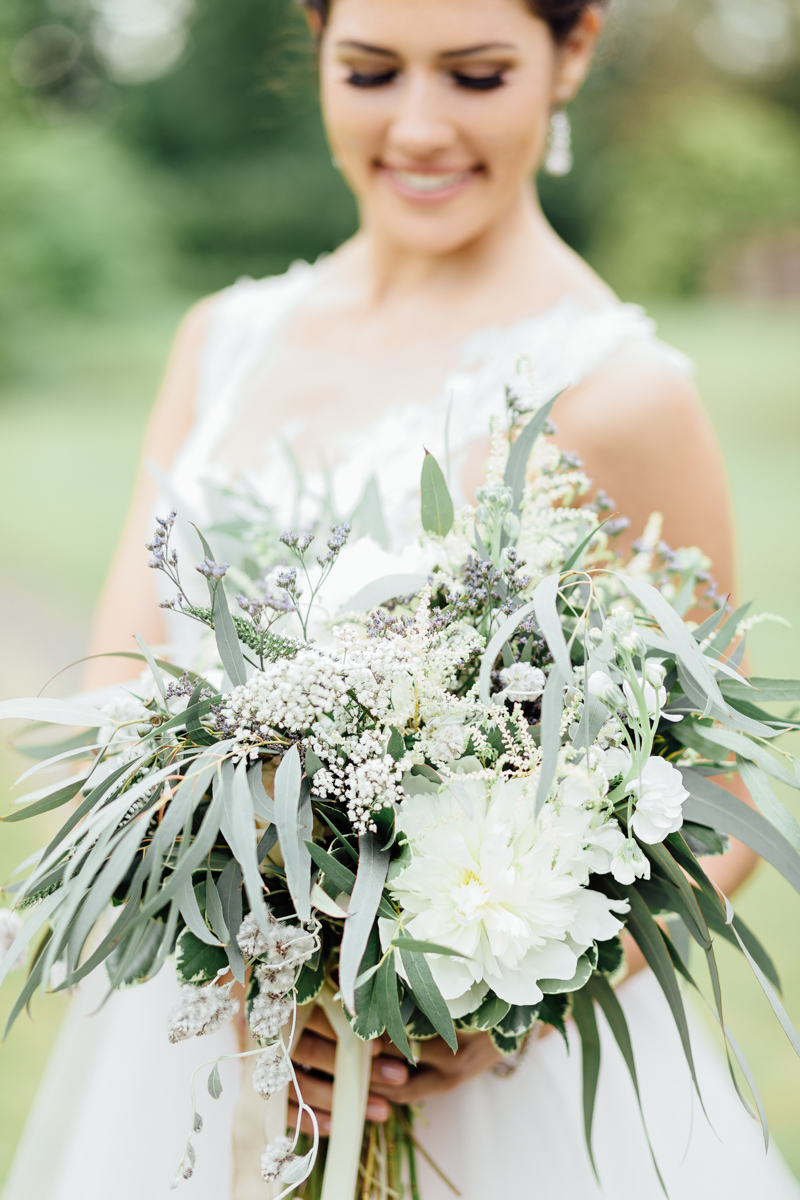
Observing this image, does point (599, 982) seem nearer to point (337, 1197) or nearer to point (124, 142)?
point (337, 1197)

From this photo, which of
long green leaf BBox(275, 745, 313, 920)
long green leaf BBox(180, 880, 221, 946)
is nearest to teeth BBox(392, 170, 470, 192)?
long green leaf BBox(275, 745, 313, 920)

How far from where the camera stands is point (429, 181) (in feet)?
5.76

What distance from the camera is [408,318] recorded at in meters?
1.99

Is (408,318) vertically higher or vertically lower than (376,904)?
higher

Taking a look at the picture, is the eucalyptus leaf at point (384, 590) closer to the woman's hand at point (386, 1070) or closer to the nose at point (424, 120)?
the woman's hand at point (386, 1070)

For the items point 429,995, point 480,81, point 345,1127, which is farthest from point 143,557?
point 429,995

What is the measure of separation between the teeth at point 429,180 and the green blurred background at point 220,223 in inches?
160

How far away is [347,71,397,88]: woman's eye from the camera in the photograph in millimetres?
1717

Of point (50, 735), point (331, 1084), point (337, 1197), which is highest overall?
point (50, 735)

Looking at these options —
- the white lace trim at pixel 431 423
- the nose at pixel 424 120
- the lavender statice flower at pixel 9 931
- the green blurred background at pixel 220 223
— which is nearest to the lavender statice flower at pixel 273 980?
the lavender statice flower at pixel 9 931

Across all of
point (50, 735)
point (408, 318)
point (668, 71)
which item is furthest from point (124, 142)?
point (408, 318)

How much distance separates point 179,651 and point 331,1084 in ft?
2.06

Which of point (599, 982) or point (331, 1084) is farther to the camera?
point (331, 1084)

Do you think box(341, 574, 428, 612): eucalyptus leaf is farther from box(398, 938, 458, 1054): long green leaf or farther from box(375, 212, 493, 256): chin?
box(375, 212, 493, 256): chin
